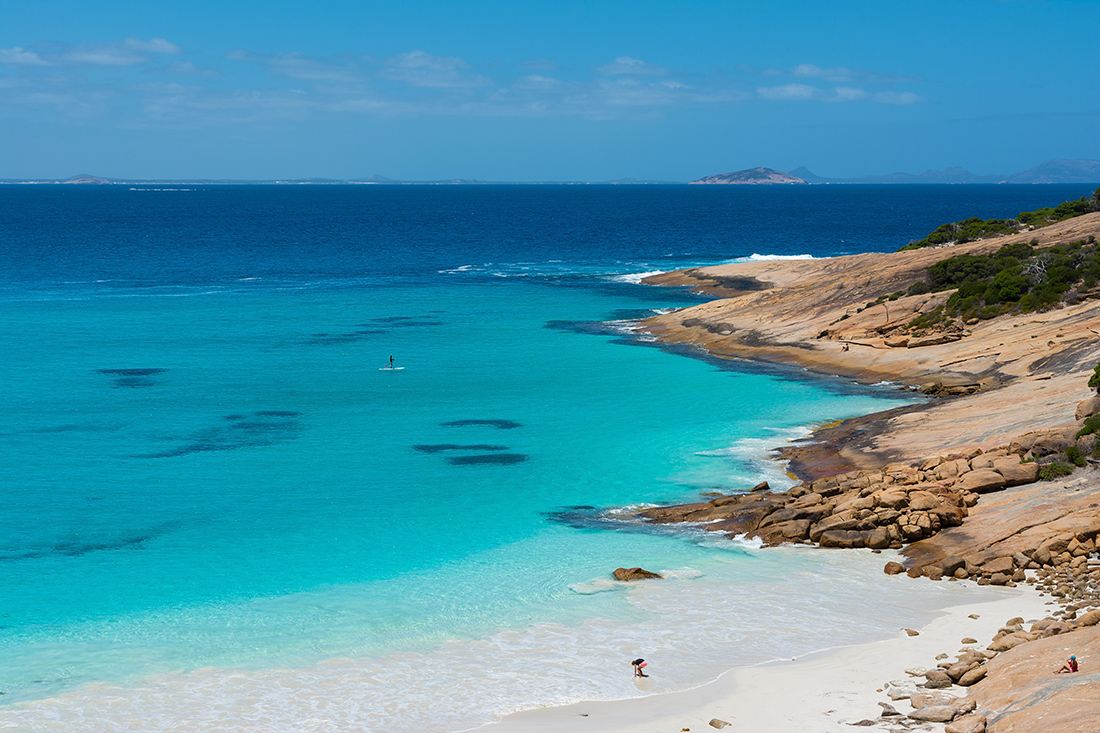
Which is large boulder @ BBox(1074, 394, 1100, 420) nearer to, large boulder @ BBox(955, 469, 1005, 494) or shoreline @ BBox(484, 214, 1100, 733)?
shoreline @ BBox(484, 214, 1100, 733)

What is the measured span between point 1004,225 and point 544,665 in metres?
63.1

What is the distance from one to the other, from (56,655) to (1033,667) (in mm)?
20158

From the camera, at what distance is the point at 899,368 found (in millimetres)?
50281

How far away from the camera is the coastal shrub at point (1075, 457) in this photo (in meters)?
28.6

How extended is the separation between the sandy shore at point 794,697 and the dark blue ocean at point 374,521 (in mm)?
747

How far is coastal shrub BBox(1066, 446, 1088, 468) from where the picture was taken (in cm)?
2864

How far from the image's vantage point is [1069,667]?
17531 millimetres

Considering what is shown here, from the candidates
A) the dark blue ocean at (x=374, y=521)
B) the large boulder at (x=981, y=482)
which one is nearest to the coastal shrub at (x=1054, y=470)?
the large boulder at (x=981, y=482)

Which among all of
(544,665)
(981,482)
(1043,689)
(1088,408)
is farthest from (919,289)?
(1043,689)

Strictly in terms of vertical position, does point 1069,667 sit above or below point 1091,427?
below

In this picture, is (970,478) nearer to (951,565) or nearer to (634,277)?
(951,565)

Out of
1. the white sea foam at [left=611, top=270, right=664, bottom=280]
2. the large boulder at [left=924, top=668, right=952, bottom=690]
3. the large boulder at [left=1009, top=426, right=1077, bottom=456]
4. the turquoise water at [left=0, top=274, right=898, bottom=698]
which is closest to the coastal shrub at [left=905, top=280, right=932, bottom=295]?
the turquoise water at [left=0, top=274, right=898, bottom=698]

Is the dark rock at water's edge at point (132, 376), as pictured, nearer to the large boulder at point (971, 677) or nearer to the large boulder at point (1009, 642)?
the large boulder at point (1009, 642)

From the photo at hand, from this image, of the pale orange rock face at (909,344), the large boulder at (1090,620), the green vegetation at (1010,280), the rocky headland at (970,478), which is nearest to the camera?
the rocky headland at (970,478)
